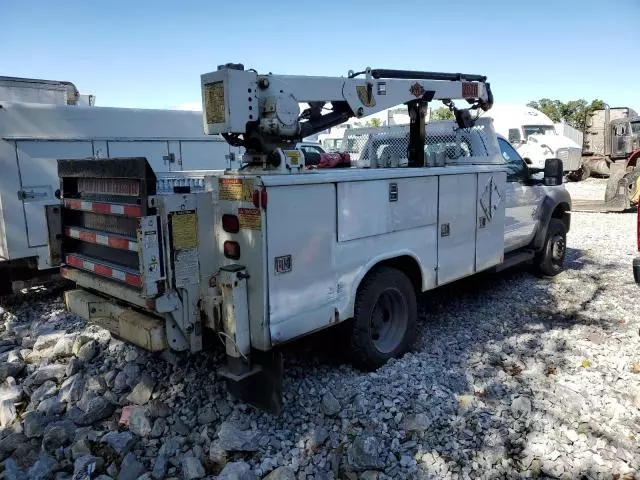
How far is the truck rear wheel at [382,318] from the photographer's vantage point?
166 inches

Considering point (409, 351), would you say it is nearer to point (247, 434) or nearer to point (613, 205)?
point (247, 434)

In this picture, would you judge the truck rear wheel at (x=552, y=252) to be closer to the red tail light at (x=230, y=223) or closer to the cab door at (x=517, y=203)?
the cab door at (x=517, y=203)

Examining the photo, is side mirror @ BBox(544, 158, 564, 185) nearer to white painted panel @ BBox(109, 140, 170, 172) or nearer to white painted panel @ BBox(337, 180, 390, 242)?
white painted panel @ BBox(337, 180, 390, 242)

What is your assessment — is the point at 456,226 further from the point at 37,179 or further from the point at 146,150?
the point at 37,179

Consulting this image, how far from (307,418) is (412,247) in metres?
1.71

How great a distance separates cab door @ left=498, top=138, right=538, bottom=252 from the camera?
645cm

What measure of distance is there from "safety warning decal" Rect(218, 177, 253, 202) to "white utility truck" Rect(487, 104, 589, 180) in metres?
20.4

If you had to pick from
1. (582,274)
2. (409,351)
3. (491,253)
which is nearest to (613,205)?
(582,274)

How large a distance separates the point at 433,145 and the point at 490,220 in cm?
116

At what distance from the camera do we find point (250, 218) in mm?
3426

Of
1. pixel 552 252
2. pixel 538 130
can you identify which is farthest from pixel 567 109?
pixel 552 252

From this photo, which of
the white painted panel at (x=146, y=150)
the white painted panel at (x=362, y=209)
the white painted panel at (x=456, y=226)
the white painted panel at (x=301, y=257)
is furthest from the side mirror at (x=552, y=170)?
the white painted panel at (x=146, y=150)

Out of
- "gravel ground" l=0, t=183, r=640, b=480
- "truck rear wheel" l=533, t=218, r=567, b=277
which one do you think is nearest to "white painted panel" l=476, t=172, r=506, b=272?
"gravel ground" l=0, t=183, r=640, b=480

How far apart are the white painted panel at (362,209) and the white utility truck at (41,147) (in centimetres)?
361
